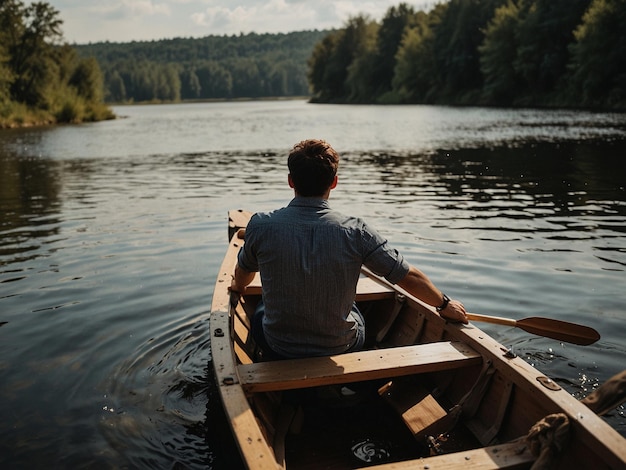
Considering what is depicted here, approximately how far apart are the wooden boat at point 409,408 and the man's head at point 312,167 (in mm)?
1020

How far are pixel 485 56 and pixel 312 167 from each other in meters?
64.3

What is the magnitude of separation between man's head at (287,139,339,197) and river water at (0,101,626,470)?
1760 mm

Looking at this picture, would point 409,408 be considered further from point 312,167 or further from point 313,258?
point 312,167

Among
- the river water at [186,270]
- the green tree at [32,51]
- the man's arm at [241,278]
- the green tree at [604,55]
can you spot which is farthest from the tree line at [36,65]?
the man's arm at [241,278]

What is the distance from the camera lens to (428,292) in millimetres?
3777

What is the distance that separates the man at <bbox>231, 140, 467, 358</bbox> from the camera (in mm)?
3414

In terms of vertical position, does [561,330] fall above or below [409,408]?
above

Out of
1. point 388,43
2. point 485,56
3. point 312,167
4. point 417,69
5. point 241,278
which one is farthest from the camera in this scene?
point 388,43

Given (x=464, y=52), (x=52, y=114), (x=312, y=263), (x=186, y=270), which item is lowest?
(x=52, y=114)

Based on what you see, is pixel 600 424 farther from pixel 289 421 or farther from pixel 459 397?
pixel 289 421

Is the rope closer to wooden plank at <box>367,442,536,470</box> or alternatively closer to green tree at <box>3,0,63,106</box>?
wooden plank at <box>367,442,536,470</box>

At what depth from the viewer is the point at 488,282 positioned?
23.6 ft

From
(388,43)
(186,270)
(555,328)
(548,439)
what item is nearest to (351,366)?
(548,439)

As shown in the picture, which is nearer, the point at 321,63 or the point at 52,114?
the point at 52,114
